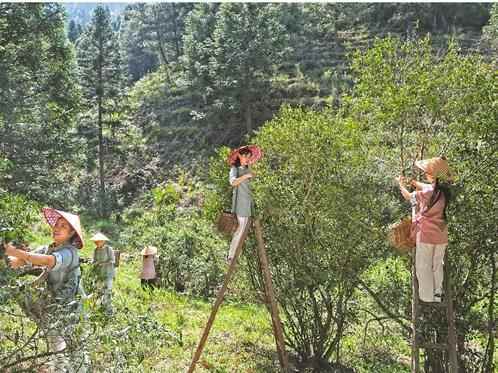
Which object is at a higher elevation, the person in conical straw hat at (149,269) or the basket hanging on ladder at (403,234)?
the basket hanging on ladder at (403,234)

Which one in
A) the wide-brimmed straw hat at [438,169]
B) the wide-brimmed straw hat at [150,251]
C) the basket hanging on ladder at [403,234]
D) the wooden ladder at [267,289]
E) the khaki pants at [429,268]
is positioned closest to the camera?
the wide-brimmed straw hat at [438,169]

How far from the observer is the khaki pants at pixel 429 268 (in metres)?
5.59

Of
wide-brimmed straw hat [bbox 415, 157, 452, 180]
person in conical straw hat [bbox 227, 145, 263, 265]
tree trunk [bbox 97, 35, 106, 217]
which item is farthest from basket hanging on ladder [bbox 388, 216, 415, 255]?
tree trunk [bbox 97, 35, 106, 217]

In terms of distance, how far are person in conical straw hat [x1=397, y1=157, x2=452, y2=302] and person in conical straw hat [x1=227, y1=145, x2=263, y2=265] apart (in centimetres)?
173

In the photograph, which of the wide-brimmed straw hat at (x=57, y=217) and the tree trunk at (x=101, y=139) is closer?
the wide-brimmed straw hat at (x=57, y=217)

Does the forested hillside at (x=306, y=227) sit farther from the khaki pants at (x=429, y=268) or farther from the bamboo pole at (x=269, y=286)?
the bamboo pole at (x=269, y=286)

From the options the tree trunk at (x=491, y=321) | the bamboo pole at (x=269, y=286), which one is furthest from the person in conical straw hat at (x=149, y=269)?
the tree trunk at (x=491, y=321)

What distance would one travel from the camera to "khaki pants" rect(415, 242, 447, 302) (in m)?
5.59

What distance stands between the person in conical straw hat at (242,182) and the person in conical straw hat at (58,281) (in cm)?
228

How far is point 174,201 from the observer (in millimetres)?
27953

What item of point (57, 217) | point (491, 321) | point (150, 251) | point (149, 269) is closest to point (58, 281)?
point (57, 217)

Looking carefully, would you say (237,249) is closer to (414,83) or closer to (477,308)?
(414,83)

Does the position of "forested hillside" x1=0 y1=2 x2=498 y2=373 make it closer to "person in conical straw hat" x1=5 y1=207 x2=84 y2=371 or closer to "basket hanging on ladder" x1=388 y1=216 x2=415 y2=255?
"person in conical straw hat" x1=5 y1=207 x2=84 y2=371

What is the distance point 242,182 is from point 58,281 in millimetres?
2815
